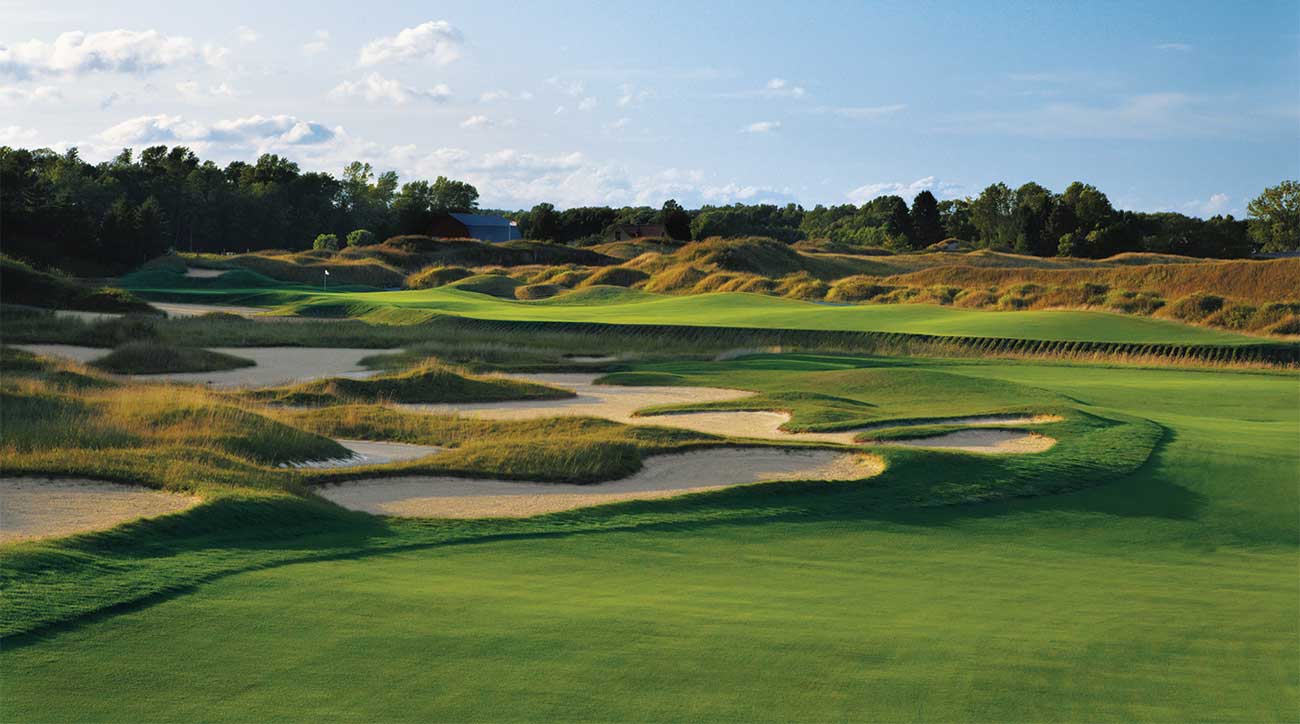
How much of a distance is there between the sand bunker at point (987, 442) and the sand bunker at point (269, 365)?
13501mm

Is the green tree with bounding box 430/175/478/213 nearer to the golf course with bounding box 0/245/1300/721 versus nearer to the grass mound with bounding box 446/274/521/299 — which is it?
the grass mound with bounding box 446/274/521/299

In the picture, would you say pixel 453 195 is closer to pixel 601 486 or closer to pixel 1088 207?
pixel 1088 207

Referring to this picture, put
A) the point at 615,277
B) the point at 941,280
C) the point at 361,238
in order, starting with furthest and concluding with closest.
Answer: the point at 361,238, the point at 615,277, the point at 941,280

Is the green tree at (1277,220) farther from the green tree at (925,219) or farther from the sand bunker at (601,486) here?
the sand bunker at (601,486)

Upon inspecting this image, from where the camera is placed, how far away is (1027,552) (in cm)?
1132

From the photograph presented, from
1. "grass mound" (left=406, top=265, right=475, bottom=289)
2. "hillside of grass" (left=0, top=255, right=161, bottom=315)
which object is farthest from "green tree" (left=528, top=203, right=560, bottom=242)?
"hillside of grass" (left=0, top=255, right=161, bottom=315)

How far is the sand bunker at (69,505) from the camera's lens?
10.5 m

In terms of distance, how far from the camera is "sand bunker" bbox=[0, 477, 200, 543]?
10461 millimetres

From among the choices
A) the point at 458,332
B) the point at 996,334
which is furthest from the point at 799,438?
the point at 458,332

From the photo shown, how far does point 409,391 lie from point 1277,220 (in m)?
115

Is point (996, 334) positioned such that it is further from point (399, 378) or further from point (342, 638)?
point (342, 638)

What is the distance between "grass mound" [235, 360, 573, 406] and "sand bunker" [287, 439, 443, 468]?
15.6ft

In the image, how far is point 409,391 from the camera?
23.7m

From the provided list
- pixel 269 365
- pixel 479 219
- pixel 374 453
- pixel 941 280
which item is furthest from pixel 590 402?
pixel 479 219
